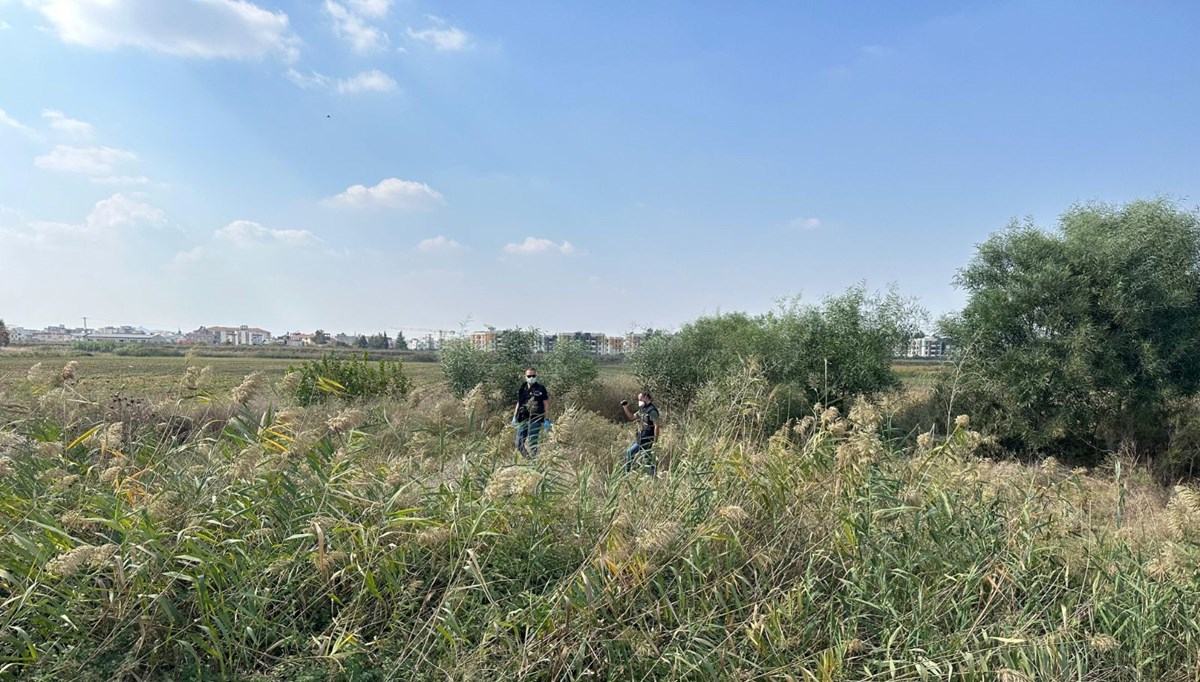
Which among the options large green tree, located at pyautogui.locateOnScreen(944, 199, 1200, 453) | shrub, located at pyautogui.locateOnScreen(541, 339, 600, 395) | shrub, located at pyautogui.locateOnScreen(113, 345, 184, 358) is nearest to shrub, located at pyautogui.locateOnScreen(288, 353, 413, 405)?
shrub, located at pyautogui.locateOnScreen(541, 339, 600, 395)

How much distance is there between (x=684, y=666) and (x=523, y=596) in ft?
3.00

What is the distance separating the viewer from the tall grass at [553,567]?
303 centimetres

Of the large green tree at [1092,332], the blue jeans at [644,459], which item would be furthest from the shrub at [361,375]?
the large green tree at [1092,332]

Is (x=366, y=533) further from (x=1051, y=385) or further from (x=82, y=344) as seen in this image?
(x=82, y=344)

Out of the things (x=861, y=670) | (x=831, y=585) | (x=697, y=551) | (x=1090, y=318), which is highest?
(x=1090, y=318)

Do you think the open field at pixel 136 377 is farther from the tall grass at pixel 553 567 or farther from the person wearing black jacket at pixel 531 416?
the person wearing black jacket at pixel 531 416

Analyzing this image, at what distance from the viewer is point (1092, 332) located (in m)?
12.6

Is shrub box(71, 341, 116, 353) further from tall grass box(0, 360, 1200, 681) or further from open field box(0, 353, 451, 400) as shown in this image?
tall grass box(0, 360, 1200, 681)

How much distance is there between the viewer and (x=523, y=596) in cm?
340

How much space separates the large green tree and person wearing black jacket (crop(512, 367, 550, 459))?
334 inches

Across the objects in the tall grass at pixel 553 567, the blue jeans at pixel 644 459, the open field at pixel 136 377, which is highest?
the open field at pixel 136 377

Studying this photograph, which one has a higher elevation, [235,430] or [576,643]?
[235,430]

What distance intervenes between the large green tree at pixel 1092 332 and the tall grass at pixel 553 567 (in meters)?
9.31

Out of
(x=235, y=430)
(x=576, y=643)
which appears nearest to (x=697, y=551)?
(x=576, y=643)
